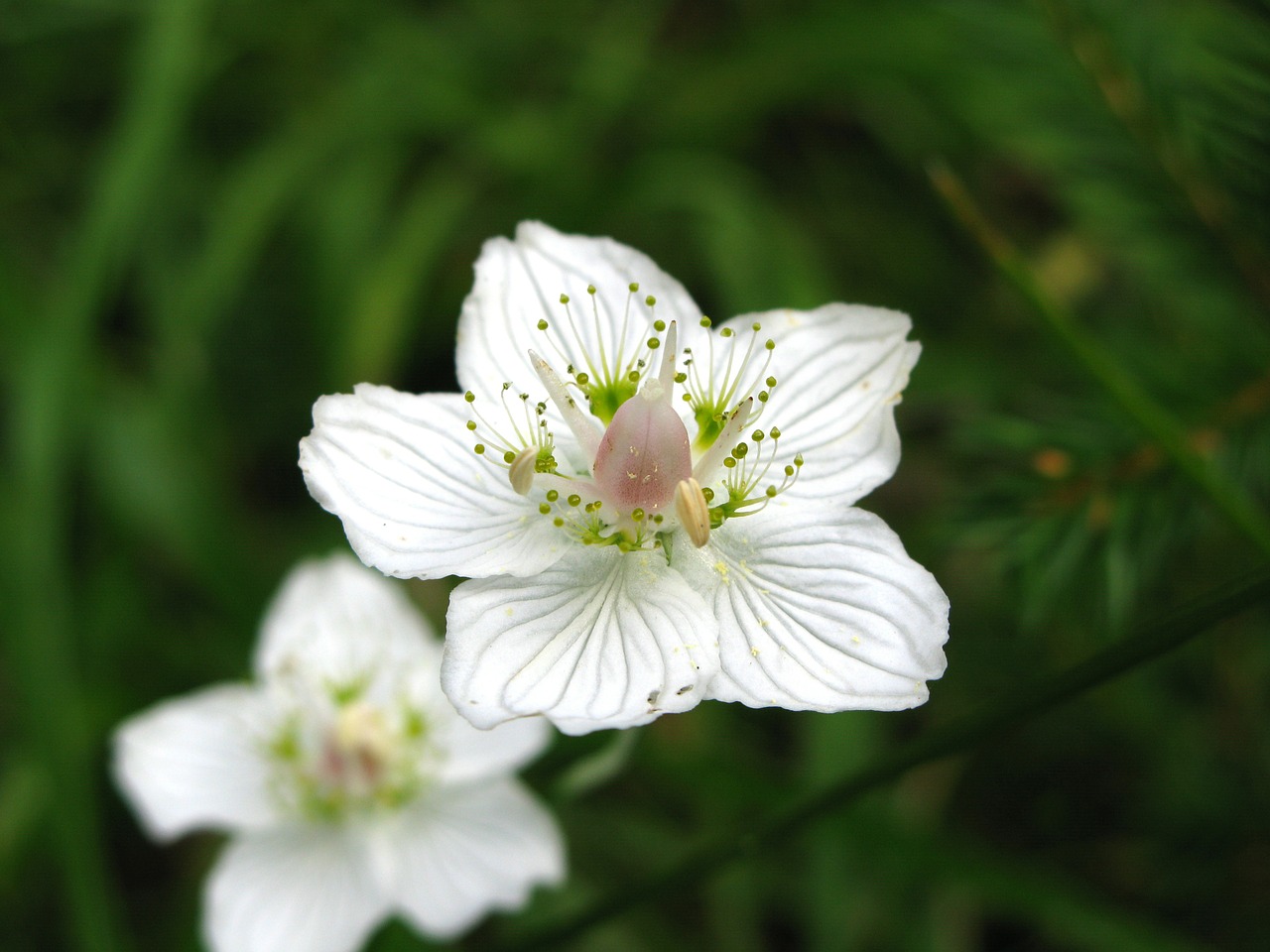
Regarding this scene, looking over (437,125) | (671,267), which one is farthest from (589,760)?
(437,125)

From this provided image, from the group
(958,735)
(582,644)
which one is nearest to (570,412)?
(582,644)

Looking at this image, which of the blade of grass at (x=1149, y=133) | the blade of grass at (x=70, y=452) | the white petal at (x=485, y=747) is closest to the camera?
the blade of grass at (x=1149, y=133)

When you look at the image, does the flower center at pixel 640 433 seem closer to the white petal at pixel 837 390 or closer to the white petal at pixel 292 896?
the white petal at pixel 837 390

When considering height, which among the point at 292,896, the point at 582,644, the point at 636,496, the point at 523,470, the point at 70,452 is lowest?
the point at 292,896

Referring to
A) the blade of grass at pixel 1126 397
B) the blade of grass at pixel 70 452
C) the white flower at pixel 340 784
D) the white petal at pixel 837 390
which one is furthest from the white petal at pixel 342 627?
the blade of grass at pixel 1126 397

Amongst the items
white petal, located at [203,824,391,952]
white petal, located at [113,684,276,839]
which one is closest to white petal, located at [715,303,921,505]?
white petal, located at [203,824,391,952]

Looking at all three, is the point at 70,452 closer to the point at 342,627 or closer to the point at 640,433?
the point at 342,627

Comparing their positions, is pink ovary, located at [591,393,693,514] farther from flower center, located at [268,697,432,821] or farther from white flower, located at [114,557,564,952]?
flower center, located at [268,697,432,821]
